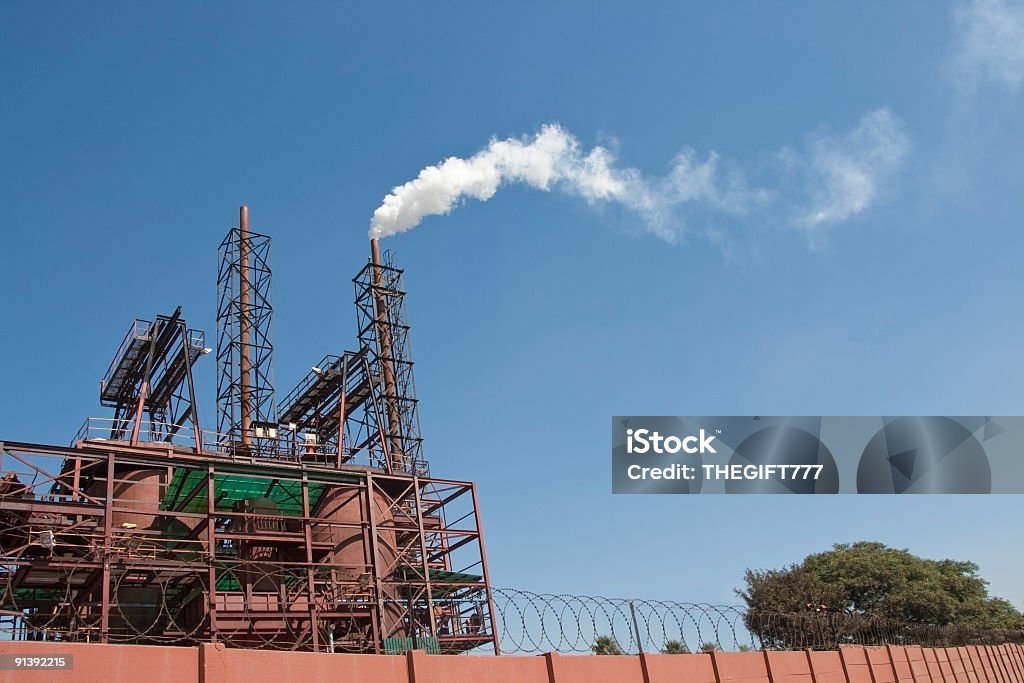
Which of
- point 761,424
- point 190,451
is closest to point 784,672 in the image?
point 761,424

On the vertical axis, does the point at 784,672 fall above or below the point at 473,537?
below

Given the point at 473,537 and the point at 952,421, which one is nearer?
the point at 952,421

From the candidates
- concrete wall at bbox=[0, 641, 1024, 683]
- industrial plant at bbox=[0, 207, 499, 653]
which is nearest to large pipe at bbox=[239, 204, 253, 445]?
industrial plant at bbox=[0, 207, 499, 653]

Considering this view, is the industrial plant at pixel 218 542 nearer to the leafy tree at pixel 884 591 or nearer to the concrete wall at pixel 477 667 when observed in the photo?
the concrete wall at pixel 477 667

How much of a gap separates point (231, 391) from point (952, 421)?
3505 cm

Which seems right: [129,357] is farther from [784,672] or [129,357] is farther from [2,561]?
[784,672]

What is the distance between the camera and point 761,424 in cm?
3064

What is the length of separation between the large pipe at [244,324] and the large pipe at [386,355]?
834 cm

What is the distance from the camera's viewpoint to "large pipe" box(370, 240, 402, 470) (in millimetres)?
52438

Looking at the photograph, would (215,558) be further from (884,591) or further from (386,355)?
(884,591)

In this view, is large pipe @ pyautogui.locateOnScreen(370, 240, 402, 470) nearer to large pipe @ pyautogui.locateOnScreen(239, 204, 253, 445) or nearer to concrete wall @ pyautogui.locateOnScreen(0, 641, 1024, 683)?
large pipe @ pyautogui.locateOnScreen(239, 204, 253, 445)

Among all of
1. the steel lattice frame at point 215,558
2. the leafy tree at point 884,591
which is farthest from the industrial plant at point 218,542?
the leafy tree at point 884,591

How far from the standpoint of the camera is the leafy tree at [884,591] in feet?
209

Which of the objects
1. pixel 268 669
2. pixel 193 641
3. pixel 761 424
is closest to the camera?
pixel 268 669
